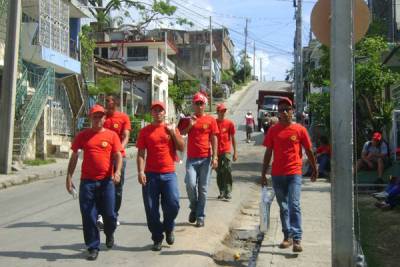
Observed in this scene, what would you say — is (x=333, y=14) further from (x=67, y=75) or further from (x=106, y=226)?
(x=67, y=75)

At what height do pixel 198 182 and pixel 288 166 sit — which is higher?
pixel 288 166

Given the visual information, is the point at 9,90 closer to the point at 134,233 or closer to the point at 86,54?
the point at 134,233

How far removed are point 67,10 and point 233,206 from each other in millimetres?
19269

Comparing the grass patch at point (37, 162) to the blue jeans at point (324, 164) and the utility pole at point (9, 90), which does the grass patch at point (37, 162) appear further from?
the blue jeans at point (324, 164)

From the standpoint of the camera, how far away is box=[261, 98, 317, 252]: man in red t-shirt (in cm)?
785

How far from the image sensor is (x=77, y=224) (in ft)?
32.7

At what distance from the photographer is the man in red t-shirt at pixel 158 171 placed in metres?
7.84

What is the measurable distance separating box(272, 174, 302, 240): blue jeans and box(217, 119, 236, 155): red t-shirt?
4.12 m

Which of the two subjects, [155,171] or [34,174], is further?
[34,174]

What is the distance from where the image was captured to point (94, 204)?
7465 millimetres

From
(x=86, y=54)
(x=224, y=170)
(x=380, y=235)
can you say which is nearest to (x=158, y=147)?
(x=380, y=235)

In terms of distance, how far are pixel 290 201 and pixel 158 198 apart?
5.48 feet

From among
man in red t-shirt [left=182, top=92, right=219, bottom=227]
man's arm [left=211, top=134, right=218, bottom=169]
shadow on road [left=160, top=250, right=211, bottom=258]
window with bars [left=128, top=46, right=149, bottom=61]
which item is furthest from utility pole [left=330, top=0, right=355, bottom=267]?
window with bars [left=128, top=46, right=149, bottom=61]

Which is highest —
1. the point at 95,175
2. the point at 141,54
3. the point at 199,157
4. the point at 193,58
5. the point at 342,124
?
the point at 193,58
